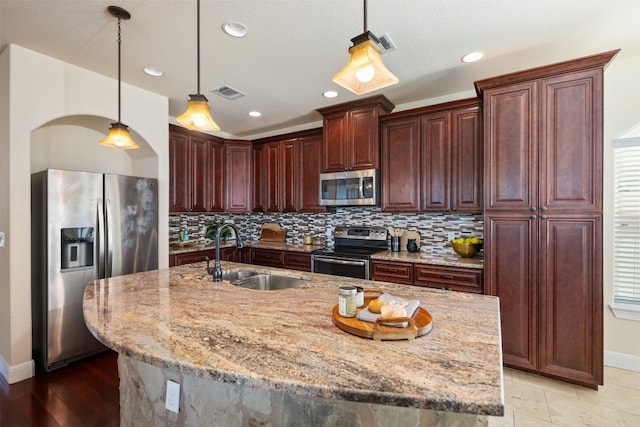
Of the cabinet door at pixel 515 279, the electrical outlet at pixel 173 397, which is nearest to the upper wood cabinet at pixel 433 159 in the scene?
the cabinet door at pixel 515 279

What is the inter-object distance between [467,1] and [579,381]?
9.55 feet

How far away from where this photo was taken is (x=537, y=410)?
6.85ft

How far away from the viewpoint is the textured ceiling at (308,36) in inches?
74.7

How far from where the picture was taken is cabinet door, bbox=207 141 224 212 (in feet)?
14.0

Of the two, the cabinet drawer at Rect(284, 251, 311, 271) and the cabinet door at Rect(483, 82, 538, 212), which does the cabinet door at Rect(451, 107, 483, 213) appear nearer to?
the cabinet door at Rect(483, 82, 538, 212)

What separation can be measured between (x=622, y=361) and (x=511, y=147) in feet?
7.00

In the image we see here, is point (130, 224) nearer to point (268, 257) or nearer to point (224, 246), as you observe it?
point (224, 246)

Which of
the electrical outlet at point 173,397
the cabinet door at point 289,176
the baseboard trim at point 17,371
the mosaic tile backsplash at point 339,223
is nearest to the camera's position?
the electrical outlet at point 173,397

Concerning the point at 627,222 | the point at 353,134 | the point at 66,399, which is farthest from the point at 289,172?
the point at 627,222

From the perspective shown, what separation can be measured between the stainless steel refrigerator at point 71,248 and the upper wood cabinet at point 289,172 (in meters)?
1.89

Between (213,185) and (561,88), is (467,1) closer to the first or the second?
(561,88)

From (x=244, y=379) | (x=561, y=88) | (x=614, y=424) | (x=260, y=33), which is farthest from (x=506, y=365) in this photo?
(x=260, y=33)

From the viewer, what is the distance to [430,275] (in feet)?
9.31

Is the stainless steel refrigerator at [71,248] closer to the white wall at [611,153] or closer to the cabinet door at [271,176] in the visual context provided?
the cabinet door at [271,176]
